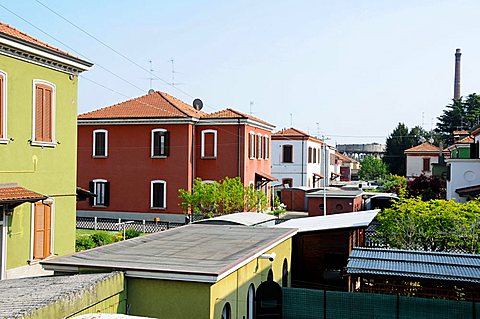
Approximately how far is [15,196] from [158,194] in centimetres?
1924

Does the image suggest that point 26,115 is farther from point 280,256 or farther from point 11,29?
point 280,256

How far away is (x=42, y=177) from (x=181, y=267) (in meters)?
8.82

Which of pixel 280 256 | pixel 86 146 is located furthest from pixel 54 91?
pixel 86 146

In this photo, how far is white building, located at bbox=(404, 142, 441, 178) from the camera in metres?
64.8

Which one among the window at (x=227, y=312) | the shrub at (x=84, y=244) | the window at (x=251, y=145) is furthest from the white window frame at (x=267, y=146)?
the window at (x=227, y=312)

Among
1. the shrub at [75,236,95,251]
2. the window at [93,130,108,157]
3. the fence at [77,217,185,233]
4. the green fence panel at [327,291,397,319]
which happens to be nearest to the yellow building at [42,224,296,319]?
the green fence panel at [327,291,397,319]

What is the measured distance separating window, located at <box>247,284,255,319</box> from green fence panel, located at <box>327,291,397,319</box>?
171 cm

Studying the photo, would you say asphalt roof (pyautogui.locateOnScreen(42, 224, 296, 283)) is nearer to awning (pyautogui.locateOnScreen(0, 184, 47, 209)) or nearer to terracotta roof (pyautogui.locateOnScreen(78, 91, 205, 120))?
awning (pyautogui.locateOnScreen(0, 184, 47, 209))

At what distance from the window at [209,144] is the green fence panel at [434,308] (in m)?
22.9

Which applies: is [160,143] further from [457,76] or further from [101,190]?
[457,76]

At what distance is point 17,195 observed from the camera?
14.2 m

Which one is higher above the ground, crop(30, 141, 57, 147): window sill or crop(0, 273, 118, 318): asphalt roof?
crop(30, 141, 57, 147): window sill

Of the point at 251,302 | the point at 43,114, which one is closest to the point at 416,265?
the point at 251,302

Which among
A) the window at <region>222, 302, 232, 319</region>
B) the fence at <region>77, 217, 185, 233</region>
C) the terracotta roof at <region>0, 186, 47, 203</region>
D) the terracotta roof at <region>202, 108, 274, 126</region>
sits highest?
the terracotta roof at <region>202, 108, 274, 126</region>
